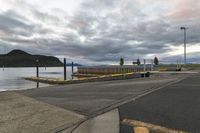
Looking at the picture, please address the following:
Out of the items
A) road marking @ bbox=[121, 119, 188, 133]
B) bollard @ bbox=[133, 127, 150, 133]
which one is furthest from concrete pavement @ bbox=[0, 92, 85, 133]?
bollard @ bbox=[133, 127, 150, 133]

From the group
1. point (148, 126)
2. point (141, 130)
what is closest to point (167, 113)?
point (148, 126)

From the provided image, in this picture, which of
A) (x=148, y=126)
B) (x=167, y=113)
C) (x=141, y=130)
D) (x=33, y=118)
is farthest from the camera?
(x=167, y=113)

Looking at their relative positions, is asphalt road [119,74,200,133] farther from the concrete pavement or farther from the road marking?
the concrete pavement

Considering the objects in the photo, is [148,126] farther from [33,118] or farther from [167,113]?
[33,118]

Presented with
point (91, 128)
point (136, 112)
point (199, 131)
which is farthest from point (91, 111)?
point (199, 131)

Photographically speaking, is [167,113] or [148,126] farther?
[167,113]

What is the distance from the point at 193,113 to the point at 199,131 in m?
2.08

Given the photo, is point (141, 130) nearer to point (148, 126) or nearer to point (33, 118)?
point (148, 126)

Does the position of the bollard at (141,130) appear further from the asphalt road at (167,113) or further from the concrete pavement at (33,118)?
the concrete pavement at (33,118)

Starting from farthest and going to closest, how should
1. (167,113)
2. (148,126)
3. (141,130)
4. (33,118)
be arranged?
(167,113), (33,118), (148,126), (141,130)

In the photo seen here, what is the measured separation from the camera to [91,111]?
8.74 metres

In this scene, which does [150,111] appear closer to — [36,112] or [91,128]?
[91,128]

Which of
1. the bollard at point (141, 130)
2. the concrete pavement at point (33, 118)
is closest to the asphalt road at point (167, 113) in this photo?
the bollard at point (141, 130)

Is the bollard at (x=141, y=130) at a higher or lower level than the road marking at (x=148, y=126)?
lower
